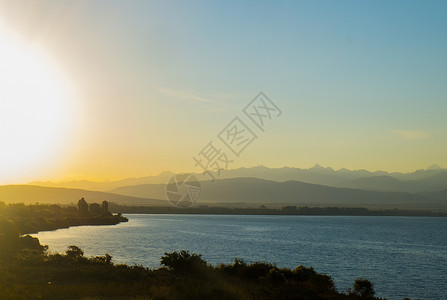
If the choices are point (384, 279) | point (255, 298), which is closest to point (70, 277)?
point (255, 298)

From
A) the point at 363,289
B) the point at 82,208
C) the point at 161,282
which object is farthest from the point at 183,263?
the point at 82,208

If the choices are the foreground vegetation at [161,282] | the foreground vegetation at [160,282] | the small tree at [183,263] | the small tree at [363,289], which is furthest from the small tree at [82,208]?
the small tree at [363,289]

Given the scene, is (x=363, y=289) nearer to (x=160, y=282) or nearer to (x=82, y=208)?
(x=160, y=282)

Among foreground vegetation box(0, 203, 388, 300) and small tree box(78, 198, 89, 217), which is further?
small tree box(78, 198, 89, 217)

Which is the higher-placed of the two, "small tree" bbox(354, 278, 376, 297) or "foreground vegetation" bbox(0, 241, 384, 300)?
"foreground vegetation" bbox(0, 241, 384, 300)

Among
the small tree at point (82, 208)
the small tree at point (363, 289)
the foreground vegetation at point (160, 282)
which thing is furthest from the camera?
the small tree at point (82, 208)

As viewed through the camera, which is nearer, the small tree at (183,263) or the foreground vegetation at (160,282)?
the foreground vegetation at (160,282)

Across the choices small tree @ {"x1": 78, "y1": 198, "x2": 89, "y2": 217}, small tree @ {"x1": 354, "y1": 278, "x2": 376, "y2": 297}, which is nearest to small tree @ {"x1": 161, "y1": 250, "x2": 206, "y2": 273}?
small tree @ {"x1": 354, "y1": 278, "x2": 376, "y2": 297}

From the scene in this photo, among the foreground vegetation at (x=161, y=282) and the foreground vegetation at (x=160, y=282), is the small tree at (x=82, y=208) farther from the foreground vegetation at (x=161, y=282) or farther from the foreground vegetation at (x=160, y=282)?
the foreground vegetation at (x=161, y=282)

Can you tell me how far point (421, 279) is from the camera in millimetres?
53938

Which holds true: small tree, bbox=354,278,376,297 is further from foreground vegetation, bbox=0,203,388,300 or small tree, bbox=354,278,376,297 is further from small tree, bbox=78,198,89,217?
small tree, bbox=78,198,89,217

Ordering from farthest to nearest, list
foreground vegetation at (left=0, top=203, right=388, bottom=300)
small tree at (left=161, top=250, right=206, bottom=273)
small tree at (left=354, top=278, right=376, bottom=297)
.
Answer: small tree at (left=161, top=250, right=206, bottom=273) → small tree at (left=354, top=278, right=376, bottom=297) → foreground vegetation at (left=0, top=203, right=388, bottom=300)

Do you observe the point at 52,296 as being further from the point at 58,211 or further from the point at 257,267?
the point at 58,211

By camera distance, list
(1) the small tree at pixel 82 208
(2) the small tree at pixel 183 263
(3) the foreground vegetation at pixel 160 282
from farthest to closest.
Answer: (1) the small tree at pixel 82 208 < (2) the small tree at pixel 183 263 < (3) the foreground vegetation at pixel 160 282
